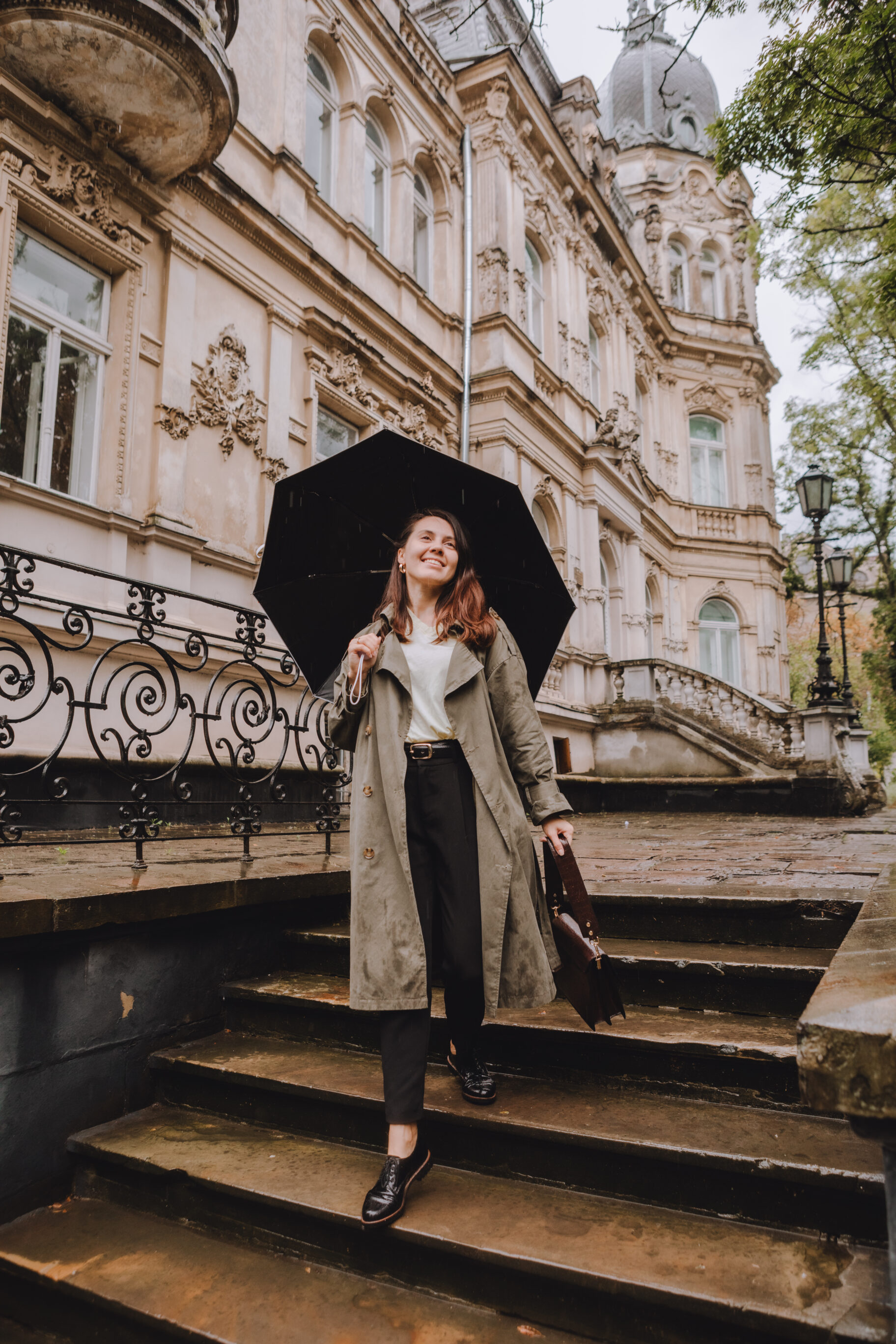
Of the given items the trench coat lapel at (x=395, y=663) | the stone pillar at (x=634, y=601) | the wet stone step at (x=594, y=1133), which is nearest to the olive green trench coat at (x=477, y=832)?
the trench coat lapel at (x=395, y=663)

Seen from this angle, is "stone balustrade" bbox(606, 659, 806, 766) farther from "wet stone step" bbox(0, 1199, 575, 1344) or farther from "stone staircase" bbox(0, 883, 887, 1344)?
"wet stone step" bbox(0, 1199, 575, 1344)

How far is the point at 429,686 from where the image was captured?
279 centimetres

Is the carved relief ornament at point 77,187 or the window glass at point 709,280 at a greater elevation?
the window glass at point 709,280

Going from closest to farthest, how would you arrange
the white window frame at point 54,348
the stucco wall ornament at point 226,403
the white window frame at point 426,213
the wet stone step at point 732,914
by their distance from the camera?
the wet stone step at point 732,914
the white window frame at point 54,348
the stucco wall ornament at point 226,403
the white window frame at point 426,213

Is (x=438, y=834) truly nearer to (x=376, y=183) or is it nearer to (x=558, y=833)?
(x=558, y=833)

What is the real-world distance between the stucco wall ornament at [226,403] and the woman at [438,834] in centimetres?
628

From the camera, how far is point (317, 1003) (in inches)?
133

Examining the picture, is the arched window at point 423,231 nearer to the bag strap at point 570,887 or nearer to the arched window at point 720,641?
the bag strap at point 570,887

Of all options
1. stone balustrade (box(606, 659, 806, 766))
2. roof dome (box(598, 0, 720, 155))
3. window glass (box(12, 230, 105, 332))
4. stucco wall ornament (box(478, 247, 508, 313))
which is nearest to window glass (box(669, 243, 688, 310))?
roof dome (box(598, 0, 720, 155))

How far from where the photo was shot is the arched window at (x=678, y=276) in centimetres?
2516

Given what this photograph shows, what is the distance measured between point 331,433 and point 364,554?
27.2 feet

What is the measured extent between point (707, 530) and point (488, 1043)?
22.7 m

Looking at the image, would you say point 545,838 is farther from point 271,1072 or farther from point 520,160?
point 520,160

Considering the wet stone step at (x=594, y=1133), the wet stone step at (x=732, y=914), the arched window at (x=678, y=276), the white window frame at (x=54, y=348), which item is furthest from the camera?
the arched window at (x=678, y=276)
